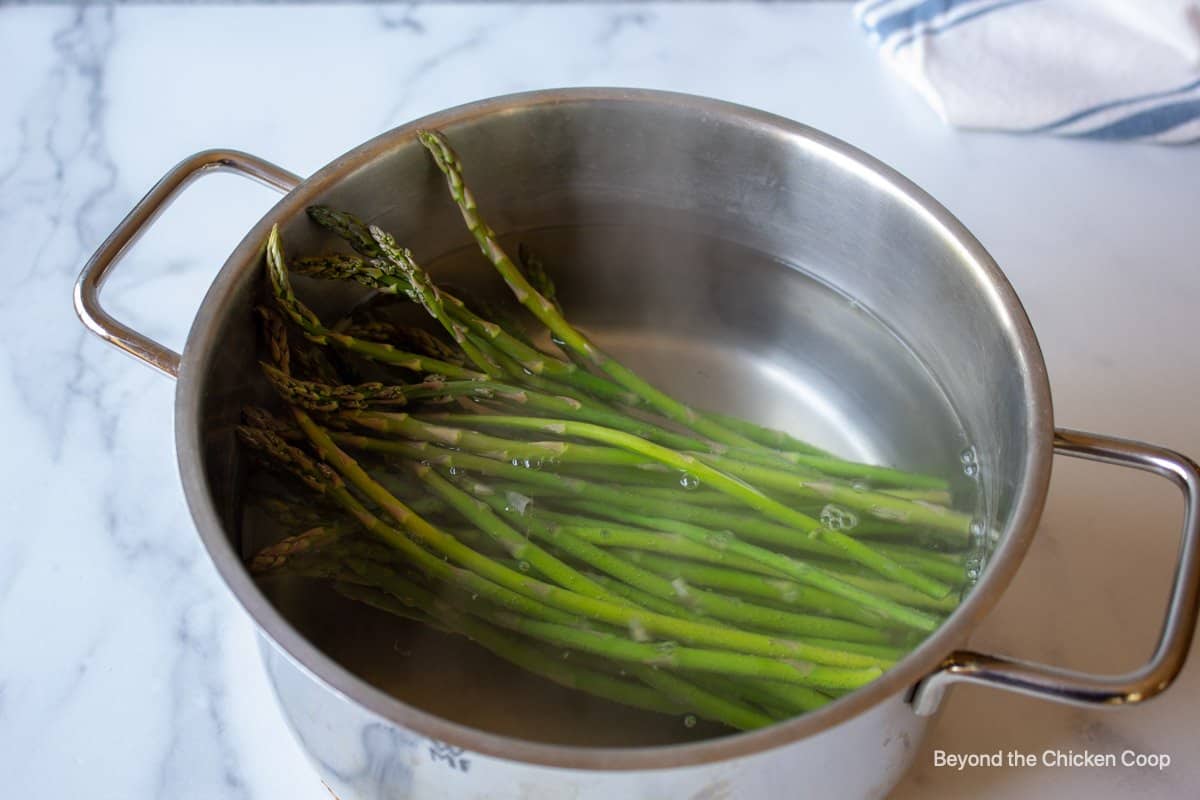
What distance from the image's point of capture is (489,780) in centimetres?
60

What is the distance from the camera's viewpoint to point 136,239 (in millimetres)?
804

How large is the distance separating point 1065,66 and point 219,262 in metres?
0.85

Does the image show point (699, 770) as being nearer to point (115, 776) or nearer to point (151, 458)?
point (115, 776)

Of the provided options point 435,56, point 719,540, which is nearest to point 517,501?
point 719,540

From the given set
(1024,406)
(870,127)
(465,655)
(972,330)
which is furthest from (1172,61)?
(465,655)

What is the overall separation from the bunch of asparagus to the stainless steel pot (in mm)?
52

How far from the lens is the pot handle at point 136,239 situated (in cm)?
73

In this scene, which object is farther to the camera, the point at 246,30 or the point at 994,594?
the point at 246,30

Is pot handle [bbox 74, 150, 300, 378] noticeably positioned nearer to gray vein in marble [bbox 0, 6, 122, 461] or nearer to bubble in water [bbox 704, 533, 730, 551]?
gray vein in marble [bbox 0, 6, 122, 461]

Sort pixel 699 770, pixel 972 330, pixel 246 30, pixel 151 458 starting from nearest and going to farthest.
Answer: pixel 699 770
pixel 972 330
pixel 151 458
pixel 246 30

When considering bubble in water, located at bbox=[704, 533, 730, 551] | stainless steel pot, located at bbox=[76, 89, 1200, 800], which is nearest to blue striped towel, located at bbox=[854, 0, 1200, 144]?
stainless steel pot, located at bbox=[76, 89, 1200, 800]

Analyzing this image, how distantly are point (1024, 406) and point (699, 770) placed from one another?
32 cm

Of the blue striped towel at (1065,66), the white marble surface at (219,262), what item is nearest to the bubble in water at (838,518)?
the white marble surface at (219,262)

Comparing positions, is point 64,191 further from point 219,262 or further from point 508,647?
point 508,647
